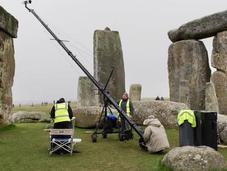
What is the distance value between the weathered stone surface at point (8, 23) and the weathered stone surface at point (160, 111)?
6261 millimetres

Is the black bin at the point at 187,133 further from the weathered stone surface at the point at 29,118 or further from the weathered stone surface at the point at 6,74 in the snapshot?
the weathered stone surface at the point at 29,118

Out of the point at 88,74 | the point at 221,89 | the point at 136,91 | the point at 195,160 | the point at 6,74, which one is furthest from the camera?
the point at 136,91

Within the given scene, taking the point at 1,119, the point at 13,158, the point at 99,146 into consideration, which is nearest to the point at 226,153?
the point at 99,146

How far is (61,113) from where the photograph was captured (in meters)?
12.8

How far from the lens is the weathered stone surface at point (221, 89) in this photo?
22984 millimetres

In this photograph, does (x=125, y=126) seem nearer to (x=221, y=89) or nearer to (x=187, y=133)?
(x=187, y=133)

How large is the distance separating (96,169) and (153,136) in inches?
112

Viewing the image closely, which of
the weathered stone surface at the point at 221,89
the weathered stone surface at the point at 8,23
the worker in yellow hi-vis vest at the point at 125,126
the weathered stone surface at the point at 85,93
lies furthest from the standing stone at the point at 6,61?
the weathered stone surface at the point at 221,89

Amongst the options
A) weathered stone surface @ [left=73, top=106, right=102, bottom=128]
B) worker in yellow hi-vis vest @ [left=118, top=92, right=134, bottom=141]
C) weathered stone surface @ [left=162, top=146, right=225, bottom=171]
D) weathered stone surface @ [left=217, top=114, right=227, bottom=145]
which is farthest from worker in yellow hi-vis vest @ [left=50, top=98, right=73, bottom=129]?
weathered stone surface @ [left=73, top=106, right=102, bottom=128]

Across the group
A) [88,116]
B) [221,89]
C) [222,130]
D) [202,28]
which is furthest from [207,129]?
[202,28]

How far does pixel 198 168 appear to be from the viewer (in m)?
8.66

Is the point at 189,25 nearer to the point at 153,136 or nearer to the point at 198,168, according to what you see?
the point at 153,136

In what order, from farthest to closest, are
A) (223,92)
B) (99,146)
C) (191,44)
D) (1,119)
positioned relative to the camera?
(191,44) < (223,92) < (1,119) < (99,146)

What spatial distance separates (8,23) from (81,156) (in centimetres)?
803
